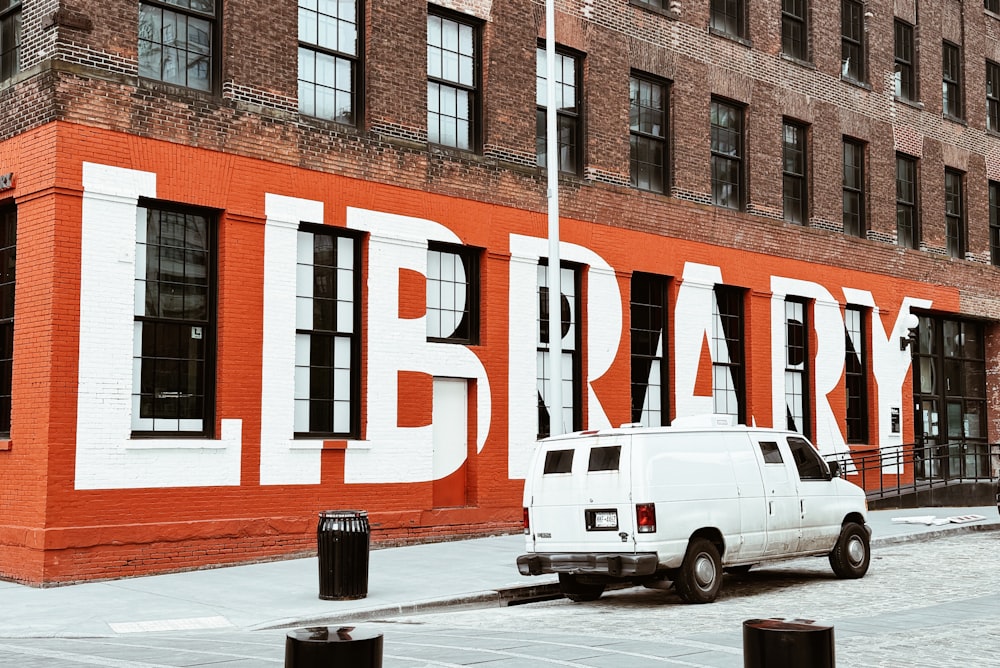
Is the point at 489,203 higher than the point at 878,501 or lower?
higher

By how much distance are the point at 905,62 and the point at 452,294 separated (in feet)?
53.2

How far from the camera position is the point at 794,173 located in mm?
25891

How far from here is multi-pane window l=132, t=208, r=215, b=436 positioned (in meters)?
15.4

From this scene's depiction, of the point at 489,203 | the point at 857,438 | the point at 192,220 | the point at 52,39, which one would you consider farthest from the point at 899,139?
the point at 52,39

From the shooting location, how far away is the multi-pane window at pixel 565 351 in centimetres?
2047

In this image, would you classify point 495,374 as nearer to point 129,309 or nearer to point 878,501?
point 129,309

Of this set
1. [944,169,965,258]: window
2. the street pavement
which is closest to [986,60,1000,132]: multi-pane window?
[944,169,965,258]: window

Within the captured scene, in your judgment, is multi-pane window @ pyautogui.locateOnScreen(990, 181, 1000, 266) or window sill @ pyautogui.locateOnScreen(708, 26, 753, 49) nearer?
window sill @ pyautogui.locateOnScreen(708, 26, 753, 49)

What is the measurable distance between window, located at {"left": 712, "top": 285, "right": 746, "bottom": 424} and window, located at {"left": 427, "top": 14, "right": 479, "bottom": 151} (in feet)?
23.3

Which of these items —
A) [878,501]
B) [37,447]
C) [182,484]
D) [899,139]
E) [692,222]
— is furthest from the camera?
[899,139]

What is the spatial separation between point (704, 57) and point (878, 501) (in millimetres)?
10498

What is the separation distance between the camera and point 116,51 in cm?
1512

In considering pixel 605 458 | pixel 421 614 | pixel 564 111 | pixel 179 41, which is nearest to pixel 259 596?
pixel 421 614

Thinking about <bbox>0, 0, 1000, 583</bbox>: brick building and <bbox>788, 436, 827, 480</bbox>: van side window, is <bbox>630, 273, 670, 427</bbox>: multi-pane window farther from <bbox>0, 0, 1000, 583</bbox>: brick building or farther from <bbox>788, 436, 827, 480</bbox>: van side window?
<bbox>788, 436, 827, 480</bbox>: van side window
